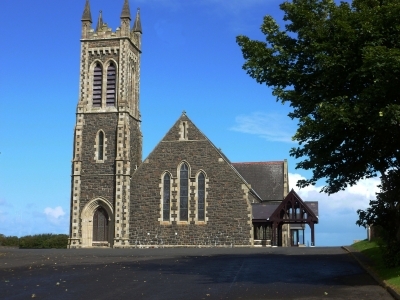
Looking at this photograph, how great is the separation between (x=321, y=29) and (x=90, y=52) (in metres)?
32.9

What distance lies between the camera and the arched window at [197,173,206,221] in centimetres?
4281

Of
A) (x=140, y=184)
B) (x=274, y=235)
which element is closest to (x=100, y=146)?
(x=140, y=184)

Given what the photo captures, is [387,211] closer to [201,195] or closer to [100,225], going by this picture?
[201,195]

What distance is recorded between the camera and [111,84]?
46.3 m

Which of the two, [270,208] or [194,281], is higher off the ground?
[270,208]

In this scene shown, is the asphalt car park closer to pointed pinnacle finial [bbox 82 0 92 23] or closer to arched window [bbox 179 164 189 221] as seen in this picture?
arched window [bbox 179 164 189 221]

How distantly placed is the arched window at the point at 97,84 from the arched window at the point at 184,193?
28.6ft

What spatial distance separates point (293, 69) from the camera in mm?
17266

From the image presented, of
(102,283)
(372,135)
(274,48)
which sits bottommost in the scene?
(102,283)

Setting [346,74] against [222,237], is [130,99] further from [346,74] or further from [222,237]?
[346,74]

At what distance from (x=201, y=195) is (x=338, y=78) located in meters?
27.6

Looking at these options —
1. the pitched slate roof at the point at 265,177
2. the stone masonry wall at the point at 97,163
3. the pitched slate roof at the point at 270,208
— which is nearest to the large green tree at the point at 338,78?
the pitched slate roof at the point at 270,208

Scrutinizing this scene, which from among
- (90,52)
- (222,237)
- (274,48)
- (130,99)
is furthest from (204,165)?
(274,48)

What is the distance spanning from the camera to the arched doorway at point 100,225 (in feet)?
146
